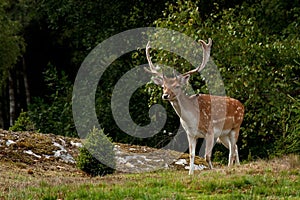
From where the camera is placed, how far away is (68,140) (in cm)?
1847

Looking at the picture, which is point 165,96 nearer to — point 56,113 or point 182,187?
point 182,187

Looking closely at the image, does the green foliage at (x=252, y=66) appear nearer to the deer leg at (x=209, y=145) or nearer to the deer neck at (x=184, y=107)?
the deer leg at (x=209, y=145)

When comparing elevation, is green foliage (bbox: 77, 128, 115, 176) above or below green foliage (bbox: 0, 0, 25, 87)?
below

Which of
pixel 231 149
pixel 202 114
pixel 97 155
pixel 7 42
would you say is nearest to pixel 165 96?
pixel 202 114

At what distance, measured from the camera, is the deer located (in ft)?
46.0

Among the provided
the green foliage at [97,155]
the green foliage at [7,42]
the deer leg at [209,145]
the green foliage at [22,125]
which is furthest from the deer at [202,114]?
the green foliage at [7,42]

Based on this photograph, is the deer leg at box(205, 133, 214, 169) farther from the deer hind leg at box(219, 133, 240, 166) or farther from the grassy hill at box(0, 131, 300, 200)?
the grassy hill at box(0, 131, 300, 200)

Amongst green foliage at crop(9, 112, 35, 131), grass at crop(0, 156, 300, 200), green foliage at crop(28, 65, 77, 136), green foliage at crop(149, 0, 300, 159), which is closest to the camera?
grass at crop(0, 156, 300, 200)

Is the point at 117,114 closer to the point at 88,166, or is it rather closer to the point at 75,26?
the point at 75,26

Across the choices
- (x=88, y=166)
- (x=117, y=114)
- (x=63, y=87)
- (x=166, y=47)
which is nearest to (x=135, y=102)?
(x=117, y=114)

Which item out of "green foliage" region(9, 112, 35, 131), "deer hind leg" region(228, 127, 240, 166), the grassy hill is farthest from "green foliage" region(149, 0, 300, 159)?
the grassy hill

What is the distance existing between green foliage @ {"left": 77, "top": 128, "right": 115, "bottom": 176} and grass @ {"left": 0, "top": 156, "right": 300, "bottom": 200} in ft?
9.44

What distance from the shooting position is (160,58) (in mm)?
20547

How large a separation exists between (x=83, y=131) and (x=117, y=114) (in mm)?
1444
